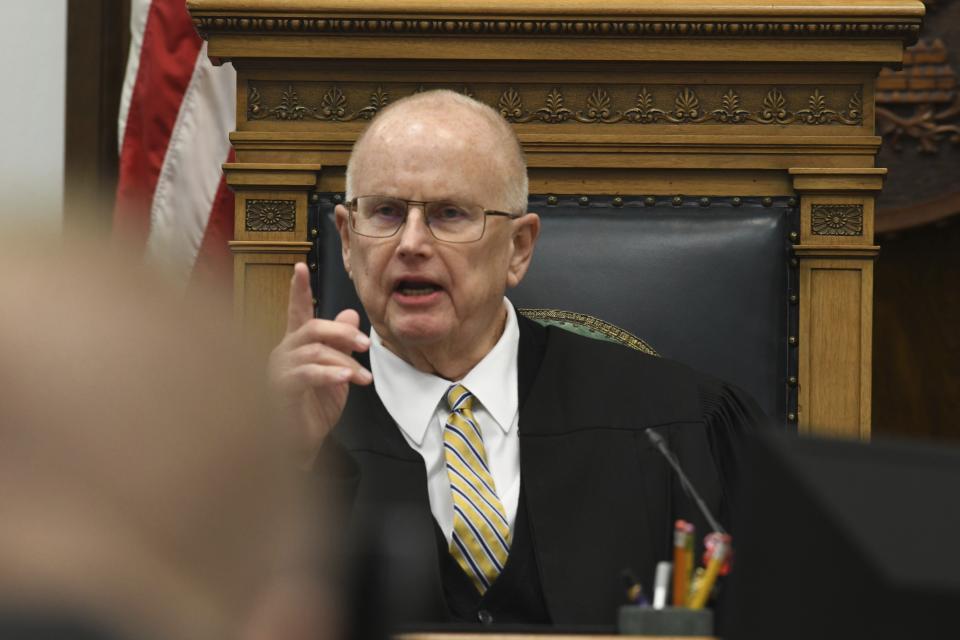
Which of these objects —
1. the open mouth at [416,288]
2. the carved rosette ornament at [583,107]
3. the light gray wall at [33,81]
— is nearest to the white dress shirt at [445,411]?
the open mouth at [416,288]

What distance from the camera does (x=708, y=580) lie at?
1.35 m

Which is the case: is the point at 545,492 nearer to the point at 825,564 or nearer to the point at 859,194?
the point at 859,194

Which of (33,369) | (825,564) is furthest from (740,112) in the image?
(33,369)

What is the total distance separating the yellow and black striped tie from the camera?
1.99 meters

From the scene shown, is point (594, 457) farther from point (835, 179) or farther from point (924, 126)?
point (924, 126)

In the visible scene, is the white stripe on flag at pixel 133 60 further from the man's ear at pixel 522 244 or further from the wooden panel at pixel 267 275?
the man's ear at pixel 522 244

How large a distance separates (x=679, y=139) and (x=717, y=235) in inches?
9.1

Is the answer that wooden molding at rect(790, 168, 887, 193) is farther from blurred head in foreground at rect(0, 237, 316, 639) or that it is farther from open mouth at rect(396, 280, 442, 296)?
blurred head in foreground at rect(0, 237, 316, 639)

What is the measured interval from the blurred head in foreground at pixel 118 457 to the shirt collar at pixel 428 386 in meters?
1.74

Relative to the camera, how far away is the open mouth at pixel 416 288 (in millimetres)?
2209

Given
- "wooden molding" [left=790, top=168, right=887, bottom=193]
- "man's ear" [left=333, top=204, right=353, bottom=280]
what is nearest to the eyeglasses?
"man's ear" [left=333, top=204, right=353, bottom=280]

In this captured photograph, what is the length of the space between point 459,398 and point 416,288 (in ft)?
0.69

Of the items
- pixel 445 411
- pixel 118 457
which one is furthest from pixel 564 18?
pixel 118 457

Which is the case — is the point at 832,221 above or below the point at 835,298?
above
